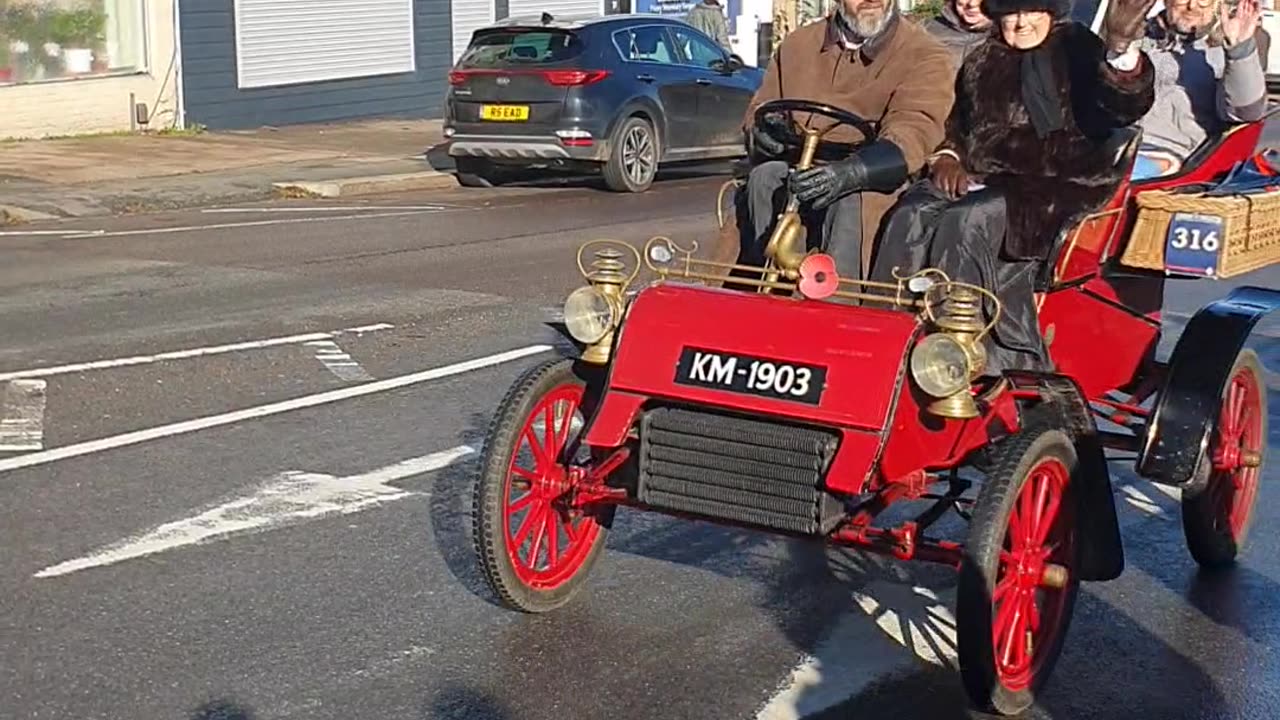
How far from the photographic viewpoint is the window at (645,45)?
19188 millimetres

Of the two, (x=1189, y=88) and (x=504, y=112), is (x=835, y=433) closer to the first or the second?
(x=1189, y=88)

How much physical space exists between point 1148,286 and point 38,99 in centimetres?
1689

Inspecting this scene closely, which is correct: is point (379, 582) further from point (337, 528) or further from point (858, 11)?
point (858, 11)

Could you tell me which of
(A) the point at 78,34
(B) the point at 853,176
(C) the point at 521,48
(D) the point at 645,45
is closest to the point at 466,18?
(A) the point at 78,34

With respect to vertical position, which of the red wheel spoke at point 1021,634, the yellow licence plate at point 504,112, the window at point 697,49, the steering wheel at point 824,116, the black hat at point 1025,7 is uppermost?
the black hat at point 1025,7

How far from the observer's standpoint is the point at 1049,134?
6.32 m

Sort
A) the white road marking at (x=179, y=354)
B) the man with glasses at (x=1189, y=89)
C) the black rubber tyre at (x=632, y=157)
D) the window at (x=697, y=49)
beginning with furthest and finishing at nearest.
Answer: the window at (x=697, y=49) → the black rubber tyre at (x=632, y=157) → the white road marking at (x=179, y=354) → the man with glasses at (x=1189, y=89)

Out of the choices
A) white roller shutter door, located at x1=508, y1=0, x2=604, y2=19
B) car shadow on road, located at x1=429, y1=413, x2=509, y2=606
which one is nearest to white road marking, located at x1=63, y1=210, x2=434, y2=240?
car shadow on road, located at x1=429, y1=413, x2=509, y2=606

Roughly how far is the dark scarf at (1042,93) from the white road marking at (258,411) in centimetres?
374

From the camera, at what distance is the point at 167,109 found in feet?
75.9

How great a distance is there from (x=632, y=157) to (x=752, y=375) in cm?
1373

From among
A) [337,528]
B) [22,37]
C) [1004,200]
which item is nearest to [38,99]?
[22,37]

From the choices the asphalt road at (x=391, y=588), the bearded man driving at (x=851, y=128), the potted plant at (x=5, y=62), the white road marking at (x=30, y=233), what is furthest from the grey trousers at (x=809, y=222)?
the potted plant at (x=5, y=62)

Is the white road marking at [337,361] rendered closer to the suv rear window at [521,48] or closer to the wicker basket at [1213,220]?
the wicker basket at [1213,220]
